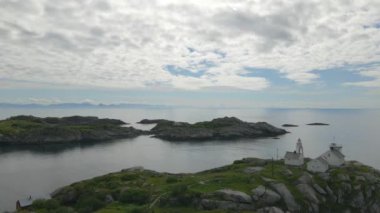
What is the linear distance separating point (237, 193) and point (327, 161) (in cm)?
2893

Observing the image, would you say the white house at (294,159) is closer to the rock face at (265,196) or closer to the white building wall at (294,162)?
the white building wall at (294,162)

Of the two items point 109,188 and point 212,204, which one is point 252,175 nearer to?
point 212,204

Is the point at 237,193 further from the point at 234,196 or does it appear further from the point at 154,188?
the point at 154,188

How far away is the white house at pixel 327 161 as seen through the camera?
2833 inches

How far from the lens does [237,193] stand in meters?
57.0

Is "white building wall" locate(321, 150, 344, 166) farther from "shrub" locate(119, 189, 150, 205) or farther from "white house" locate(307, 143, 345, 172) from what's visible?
"shrub" locate(119, 189, 150, 205)

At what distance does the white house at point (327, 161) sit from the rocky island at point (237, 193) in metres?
1.54

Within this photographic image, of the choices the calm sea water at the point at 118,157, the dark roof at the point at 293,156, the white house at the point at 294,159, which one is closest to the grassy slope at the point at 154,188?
the white house at the point at 294,159

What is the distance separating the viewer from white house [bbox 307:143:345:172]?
71950 millimetres

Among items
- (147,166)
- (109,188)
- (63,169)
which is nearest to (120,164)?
(147,166)

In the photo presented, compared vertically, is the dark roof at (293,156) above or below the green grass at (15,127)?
below

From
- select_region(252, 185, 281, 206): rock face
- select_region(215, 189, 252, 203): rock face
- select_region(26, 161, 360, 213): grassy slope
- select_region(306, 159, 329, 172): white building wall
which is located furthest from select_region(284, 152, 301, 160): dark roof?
select_region(215, 189, 252, 203): rock face

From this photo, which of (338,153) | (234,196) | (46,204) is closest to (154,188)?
(234,196)

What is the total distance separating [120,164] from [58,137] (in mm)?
72332
